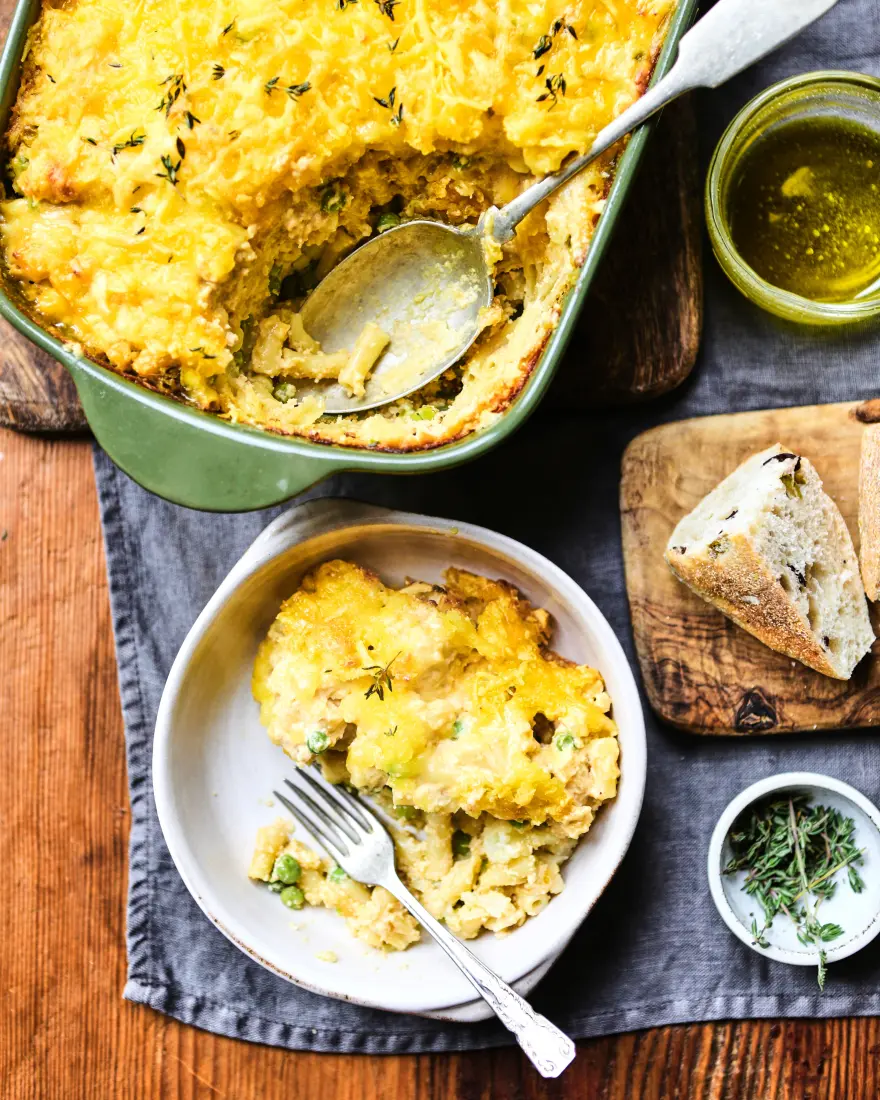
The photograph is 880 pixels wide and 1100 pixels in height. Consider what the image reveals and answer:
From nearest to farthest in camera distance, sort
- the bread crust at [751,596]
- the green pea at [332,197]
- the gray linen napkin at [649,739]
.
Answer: the green pea at [332,197] < the bread crust at [751,596] < the gray linen napkin at [649,739]

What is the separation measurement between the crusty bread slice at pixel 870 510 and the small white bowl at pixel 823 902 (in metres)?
0.48

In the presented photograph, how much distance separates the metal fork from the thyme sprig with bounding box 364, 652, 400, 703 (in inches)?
13.3

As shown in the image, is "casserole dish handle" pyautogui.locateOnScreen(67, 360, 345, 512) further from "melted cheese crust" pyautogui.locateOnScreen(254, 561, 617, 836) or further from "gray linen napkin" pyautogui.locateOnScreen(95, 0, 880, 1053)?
"gray linen napkin" pyautogui.locateOnScreen(95, 0, 880, 1053)

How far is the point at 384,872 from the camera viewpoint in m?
2.36

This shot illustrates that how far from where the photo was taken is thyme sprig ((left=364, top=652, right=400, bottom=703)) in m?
2.24

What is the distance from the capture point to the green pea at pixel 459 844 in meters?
2.42

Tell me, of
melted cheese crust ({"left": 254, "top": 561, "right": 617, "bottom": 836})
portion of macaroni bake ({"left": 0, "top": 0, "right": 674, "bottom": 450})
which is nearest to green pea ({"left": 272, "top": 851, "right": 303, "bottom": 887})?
melted cheese crust ({"left": 254, "top": 561, "right": 617, "bottom": 836})

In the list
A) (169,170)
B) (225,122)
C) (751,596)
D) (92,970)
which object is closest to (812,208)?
(751,596)

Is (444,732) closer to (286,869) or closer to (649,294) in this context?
(286,869)

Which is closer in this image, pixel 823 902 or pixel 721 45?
pixel 721 45

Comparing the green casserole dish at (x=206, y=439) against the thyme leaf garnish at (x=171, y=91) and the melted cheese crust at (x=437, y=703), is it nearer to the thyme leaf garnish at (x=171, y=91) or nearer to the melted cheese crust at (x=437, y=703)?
the thyme leaf garnish at (x=171, y=91)

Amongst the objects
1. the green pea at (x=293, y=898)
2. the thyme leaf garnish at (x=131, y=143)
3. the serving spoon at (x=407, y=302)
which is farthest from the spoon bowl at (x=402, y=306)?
the green pea at (x=293, y=898)

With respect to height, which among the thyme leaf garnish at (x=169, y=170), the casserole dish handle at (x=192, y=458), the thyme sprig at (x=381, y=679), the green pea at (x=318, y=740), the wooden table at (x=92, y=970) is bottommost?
the wooden table at (x=92, y=970)

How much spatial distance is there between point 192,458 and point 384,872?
3.47ft
